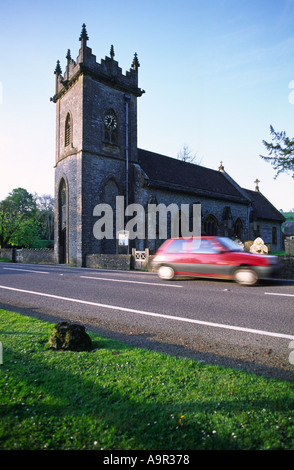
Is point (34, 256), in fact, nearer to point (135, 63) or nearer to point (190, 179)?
point (190, 179)

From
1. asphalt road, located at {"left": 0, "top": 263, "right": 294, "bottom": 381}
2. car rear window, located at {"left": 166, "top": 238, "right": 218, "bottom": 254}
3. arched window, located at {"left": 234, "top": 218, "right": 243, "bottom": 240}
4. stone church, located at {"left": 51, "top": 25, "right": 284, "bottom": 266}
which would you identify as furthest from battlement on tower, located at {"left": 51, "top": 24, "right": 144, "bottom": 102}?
asphalt road, located at {"left": 0, "top": 263, "right": 294, "bottom": 381}

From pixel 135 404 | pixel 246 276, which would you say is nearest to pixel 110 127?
Answer: pixel 246 276

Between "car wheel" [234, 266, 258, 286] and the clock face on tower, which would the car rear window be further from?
the clock face on tower

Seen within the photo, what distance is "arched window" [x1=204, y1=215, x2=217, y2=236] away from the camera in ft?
102

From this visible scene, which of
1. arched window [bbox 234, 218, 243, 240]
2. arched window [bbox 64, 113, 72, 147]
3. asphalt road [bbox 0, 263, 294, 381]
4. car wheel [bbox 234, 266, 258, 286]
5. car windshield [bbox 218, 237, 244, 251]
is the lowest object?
asphalt road [bbox 0, 263, 294, 381]

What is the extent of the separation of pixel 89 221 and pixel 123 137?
897 cm

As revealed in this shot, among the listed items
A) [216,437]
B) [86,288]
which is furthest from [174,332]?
[86,288]

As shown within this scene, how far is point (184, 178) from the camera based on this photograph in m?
30.7

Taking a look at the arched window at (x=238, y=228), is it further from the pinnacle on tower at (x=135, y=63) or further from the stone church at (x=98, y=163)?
the pinnacle on tower at (x=135, y=63)

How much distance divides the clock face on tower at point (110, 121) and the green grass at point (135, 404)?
24773 mm

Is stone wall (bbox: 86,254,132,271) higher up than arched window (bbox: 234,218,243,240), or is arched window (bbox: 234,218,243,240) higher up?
arched window (bbox: 234,218,243,240)

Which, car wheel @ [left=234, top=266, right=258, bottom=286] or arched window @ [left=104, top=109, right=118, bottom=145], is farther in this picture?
arched window @ [left=104, top=109, right=118, bottom=145]

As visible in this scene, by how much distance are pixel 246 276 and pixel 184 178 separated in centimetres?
2255

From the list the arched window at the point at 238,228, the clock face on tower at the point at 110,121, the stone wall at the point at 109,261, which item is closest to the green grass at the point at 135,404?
the stone wall at the point at 109,261
